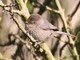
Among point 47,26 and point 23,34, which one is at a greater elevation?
point 47,26

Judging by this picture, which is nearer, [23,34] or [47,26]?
[47,26]

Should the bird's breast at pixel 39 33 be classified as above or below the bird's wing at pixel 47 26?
below

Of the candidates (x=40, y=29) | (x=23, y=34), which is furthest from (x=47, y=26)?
(x=23, y=34)

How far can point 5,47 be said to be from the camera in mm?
3896

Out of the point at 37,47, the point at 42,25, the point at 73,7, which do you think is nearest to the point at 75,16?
the point at 73,7

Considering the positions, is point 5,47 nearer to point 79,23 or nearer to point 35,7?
point 35,7

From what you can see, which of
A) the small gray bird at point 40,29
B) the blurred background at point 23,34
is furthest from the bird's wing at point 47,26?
the blurred background at point 23,34

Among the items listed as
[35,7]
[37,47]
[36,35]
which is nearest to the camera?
[37,47]

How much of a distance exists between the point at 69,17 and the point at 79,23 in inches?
19.3

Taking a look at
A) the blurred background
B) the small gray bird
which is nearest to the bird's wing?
the small gray bird

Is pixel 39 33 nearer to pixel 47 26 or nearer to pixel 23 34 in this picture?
pixel 47 26

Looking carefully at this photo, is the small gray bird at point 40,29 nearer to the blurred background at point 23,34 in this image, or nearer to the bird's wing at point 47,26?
the bird's wing at point 47,26

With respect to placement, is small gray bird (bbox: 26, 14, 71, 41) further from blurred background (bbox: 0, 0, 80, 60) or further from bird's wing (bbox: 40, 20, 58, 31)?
blurred background (bbox: 0, 0, 80, 60)

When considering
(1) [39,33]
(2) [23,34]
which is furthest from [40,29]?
(2) [23,34]
